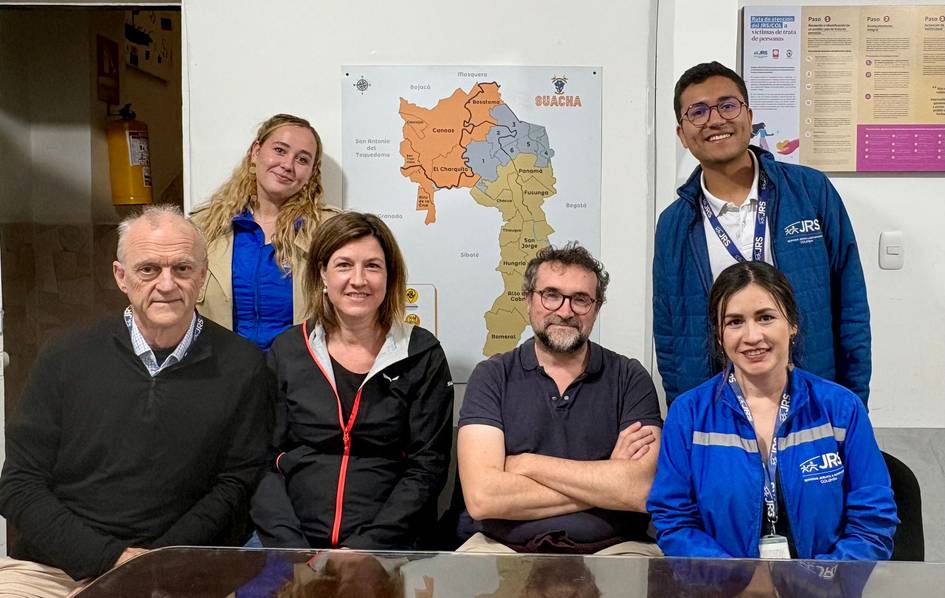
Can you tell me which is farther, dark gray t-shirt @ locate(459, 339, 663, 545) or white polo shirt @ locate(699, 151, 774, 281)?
white polo shirt @ locate(699, 151, 774, 281)

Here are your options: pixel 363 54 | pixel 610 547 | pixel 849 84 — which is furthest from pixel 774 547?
pixel 363 54

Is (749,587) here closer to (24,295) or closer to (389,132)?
(389,132)

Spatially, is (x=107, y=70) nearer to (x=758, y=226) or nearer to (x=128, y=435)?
(x=128, y=435)

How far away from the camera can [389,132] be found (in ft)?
10.7

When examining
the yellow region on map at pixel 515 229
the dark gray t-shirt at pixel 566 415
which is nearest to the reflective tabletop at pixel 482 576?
the dark gray t-shirt at pixel 566 415

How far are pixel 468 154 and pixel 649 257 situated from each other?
2.37 feet

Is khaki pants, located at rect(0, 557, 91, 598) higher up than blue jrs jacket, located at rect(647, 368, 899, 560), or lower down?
lower down

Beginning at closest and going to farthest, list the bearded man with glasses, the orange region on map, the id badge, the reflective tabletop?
the reflective tabletop → the id badge → the bearded man with glasses → the orange region on map

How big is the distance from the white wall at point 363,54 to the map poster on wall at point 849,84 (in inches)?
15.7

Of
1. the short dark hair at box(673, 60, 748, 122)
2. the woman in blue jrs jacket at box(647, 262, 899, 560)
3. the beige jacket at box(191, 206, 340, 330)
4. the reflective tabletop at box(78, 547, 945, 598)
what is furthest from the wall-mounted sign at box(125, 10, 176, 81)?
the reflective tabletop at box(78, 547, 945, 598)

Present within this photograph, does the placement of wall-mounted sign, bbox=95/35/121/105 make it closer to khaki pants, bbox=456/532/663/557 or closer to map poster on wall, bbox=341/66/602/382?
map poster on wall, bbox=341/66/602/382

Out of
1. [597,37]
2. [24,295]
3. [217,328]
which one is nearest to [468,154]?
[597,37]

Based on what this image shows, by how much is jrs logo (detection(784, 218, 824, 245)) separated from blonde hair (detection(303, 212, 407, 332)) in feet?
3.44

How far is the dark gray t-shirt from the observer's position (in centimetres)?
240
